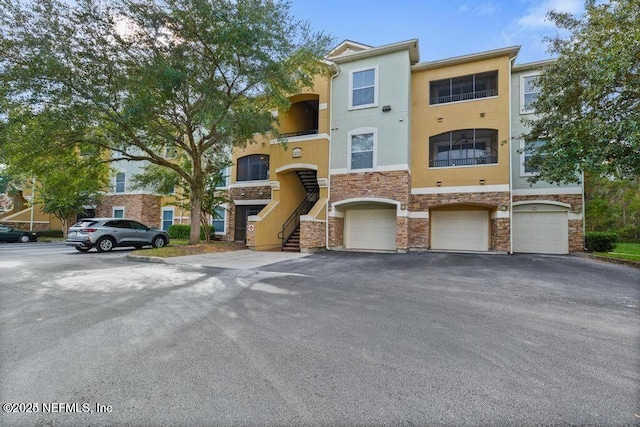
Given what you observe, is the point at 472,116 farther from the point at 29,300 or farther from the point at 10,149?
the point at 10,149

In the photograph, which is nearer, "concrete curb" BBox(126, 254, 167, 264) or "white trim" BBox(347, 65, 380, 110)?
"concrete curb" BBox(126, 254, 167, 264)

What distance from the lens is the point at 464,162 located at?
49.7 feet

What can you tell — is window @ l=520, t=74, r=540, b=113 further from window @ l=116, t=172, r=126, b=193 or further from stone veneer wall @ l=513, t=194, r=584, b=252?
window @ l=116, t=172, r=126, b=193

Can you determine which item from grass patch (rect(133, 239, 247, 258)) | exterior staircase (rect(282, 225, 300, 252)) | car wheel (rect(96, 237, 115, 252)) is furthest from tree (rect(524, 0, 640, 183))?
car wheel (rect(96, 237, 115, 252))

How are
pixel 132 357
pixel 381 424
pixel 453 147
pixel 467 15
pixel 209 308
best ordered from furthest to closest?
pixel 453 147 < pixel 467 15 < pixel 209 308 < pixel 132 357 < pixel 381 424

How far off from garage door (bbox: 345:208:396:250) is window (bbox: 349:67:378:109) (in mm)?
5423

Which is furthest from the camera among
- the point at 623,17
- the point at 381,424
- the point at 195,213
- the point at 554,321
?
the point at 195,213

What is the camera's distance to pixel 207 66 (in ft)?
39.2

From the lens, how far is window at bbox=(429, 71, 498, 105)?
15094 millimetres

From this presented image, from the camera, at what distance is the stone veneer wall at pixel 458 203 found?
1391 cm

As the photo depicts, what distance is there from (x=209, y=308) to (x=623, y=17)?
12.3m

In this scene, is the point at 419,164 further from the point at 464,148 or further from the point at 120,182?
the point at 120,182

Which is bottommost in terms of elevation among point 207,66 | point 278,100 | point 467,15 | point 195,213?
point 195,213

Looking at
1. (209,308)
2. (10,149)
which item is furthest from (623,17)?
(10,149)
